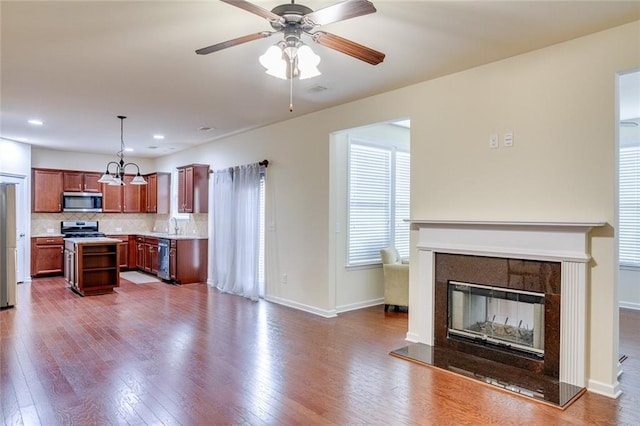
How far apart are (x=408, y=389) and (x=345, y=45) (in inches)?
100

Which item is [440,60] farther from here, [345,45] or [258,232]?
[258,232]

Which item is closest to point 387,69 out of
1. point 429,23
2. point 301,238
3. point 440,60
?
point 440,60

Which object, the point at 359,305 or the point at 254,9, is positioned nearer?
the point at 254,9

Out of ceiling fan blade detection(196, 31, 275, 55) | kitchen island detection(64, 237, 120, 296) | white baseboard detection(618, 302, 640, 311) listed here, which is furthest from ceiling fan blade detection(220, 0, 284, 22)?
white baseboard detection(618, 302, 640, 311)

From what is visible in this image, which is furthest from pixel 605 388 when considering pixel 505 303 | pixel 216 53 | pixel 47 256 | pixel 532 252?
pixel 47 256

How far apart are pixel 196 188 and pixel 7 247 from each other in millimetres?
3098

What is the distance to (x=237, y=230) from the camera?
22.3 feet

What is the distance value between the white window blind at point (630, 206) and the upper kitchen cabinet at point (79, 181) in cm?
1021

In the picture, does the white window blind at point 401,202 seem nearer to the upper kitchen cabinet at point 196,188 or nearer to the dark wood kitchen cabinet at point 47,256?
the upper kitchen cabinet at point 196,188

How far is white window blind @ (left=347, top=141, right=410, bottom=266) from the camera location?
19.1 feet

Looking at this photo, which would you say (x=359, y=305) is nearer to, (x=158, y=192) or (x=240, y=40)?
(x=240, y=40)

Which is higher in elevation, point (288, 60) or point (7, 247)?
point (288, 60)

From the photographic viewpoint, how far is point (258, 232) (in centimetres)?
638

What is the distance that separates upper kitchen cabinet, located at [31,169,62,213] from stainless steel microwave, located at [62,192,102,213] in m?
0.11
